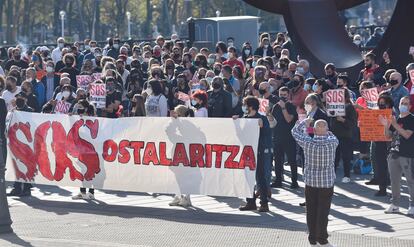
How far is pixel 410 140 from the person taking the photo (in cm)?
1675

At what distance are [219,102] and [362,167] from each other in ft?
9.39

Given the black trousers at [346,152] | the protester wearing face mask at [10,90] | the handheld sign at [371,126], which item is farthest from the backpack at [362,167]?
the protester wearing face mask at [10,90]

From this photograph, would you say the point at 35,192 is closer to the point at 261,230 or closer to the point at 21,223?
the point at 21,223

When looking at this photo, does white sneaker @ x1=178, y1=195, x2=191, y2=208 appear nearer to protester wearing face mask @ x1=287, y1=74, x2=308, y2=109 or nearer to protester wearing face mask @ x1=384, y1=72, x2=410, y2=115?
protester wearing face mask @ x1=287, y1=74, x2=308, y2=109

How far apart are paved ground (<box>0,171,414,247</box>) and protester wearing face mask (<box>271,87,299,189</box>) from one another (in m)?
0.39

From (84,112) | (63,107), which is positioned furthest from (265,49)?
(84,112)

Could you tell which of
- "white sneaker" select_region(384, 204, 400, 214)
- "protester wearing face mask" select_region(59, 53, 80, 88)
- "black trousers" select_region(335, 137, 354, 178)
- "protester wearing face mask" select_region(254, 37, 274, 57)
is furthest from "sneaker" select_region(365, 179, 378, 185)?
"protester wearing face mask" select_region(254, 37, 274, 57)

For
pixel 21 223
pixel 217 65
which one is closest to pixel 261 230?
pixel 21 223

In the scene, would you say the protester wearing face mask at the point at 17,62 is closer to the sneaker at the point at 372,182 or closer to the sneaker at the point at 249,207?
the sneaker at the point at 372,182

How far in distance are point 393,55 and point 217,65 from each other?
11.6 feet

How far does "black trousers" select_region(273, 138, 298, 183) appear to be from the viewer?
1978 cm

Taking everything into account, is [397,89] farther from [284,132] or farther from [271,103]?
[271,103]

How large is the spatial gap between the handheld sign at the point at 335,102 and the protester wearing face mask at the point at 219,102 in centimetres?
165

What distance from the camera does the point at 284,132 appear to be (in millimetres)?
19766
